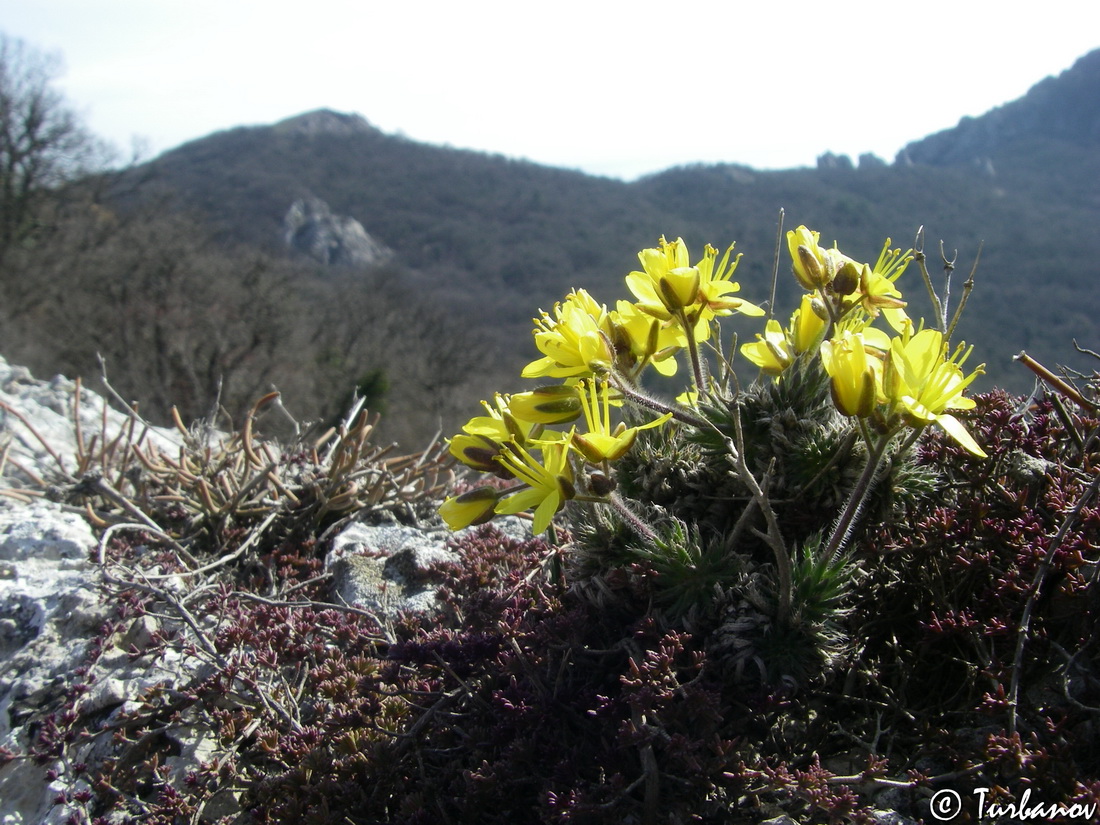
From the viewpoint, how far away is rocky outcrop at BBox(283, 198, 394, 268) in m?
70.8

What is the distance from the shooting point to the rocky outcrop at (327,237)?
70.8 m

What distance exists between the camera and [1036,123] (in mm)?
87938

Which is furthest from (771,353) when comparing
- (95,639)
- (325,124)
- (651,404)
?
(325,124)

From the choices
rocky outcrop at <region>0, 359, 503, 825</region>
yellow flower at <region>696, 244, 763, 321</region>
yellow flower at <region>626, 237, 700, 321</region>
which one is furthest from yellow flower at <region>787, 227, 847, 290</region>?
rocky outcrop at <region>0, 359, 503, 825</region>

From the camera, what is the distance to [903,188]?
7412 centimetres

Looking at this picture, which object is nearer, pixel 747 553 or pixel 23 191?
pixel 747 553

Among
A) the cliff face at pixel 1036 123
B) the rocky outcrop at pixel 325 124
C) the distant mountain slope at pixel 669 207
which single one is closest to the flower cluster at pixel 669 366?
the distant mountain slope at pixel 669 207

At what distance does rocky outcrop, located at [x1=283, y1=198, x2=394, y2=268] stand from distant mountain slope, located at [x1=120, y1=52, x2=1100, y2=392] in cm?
165

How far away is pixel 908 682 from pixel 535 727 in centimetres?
79

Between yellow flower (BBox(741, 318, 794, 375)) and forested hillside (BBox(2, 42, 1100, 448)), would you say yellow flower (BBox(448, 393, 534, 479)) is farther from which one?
forested hillside (BBox(2, 42, 1100, 448))

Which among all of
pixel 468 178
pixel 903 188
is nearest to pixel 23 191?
pixel 468 178

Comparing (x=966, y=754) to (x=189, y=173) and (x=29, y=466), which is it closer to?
(x=29, y=466)

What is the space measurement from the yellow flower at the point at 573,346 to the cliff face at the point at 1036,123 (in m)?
97.6

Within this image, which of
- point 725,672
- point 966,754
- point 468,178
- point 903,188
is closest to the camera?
point 966,754
